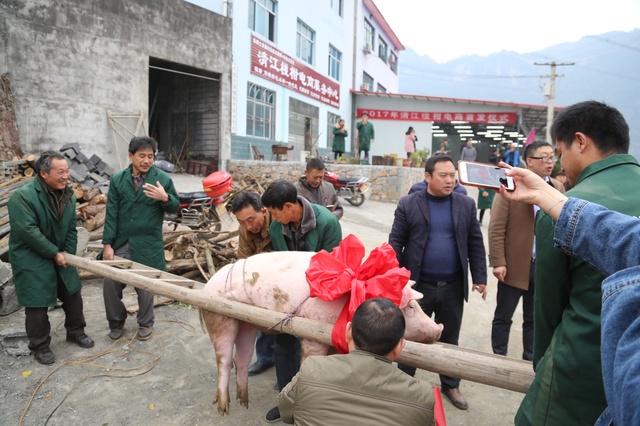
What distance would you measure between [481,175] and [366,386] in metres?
0.95

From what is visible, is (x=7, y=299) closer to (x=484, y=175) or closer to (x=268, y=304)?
(x=268, y=304)

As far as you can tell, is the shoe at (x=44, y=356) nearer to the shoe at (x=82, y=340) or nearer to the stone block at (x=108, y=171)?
the shoe at (x=82, y=340)

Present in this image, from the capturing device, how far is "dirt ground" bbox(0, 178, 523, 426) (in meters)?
2.98

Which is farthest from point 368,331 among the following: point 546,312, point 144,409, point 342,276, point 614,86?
point 614,86

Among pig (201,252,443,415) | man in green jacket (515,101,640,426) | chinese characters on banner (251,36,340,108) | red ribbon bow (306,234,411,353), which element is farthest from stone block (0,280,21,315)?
chinese characters on banner (251,36,340,108)

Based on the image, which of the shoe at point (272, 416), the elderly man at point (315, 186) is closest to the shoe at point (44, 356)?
the shoe at point (272, 416)

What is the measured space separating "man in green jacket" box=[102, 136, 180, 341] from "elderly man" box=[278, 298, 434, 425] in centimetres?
286

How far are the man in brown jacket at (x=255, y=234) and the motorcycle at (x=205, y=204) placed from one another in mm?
3425

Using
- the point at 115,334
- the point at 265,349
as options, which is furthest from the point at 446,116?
the point at 115,334

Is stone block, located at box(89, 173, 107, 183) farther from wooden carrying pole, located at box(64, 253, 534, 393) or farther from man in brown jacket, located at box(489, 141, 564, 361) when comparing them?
man in brown jacket, located at box(489, 141, 564, 361)

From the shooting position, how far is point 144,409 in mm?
3074

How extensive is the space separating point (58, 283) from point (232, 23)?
36.7 feet

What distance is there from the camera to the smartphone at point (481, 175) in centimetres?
163

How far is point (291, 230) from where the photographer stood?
3.03m
